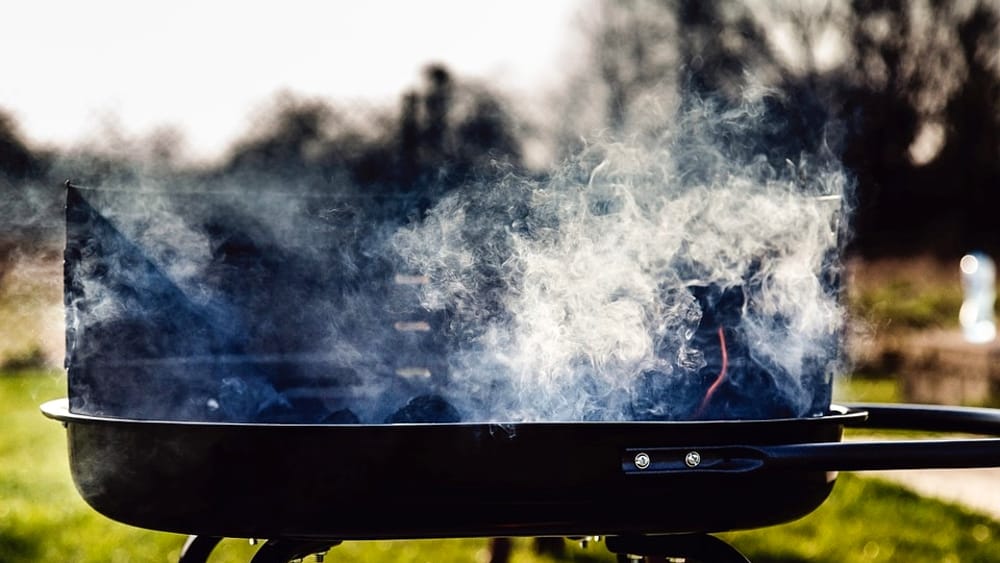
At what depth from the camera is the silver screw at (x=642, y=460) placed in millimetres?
1462

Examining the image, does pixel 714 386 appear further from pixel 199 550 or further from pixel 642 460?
pixel 199 550

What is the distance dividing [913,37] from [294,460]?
807 centimetres

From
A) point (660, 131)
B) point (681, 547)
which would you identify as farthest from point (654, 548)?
point (660, 131)

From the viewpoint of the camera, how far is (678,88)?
21.7 feet

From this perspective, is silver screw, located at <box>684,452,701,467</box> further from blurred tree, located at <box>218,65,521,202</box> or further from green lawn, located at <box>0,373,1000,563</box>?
green lawn, located at <box>0,373,1000,563</box>

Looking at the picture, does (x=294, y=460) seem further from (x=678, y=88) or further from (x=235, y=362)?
(x=678, y=88)

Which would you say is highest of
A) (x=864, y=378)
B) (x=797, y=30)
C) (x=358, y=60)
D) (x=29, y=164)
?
(x=797, y=30)

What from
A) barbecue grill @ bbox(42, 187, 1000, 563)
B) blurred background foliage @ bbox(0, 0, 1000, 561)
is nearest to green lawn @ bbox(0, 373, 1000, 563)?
blurred background foliage @ bbox(0, 0, 1000, 561)

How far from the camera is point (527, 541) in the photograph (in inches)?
150

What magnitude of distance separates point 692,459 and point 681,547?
29 cm

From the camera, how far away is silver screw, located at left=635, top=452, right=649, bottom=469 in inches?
57.6

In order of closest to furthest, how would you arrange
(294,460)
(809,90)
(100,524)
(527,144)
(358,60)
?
(294,460)
(100,524)
(358,60)
(527,144)
(809,90)

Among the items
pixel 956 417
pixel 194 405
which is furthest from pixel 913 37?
pixel 194 405

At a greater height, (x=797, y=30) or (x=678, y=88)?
(x=797, y=30)
